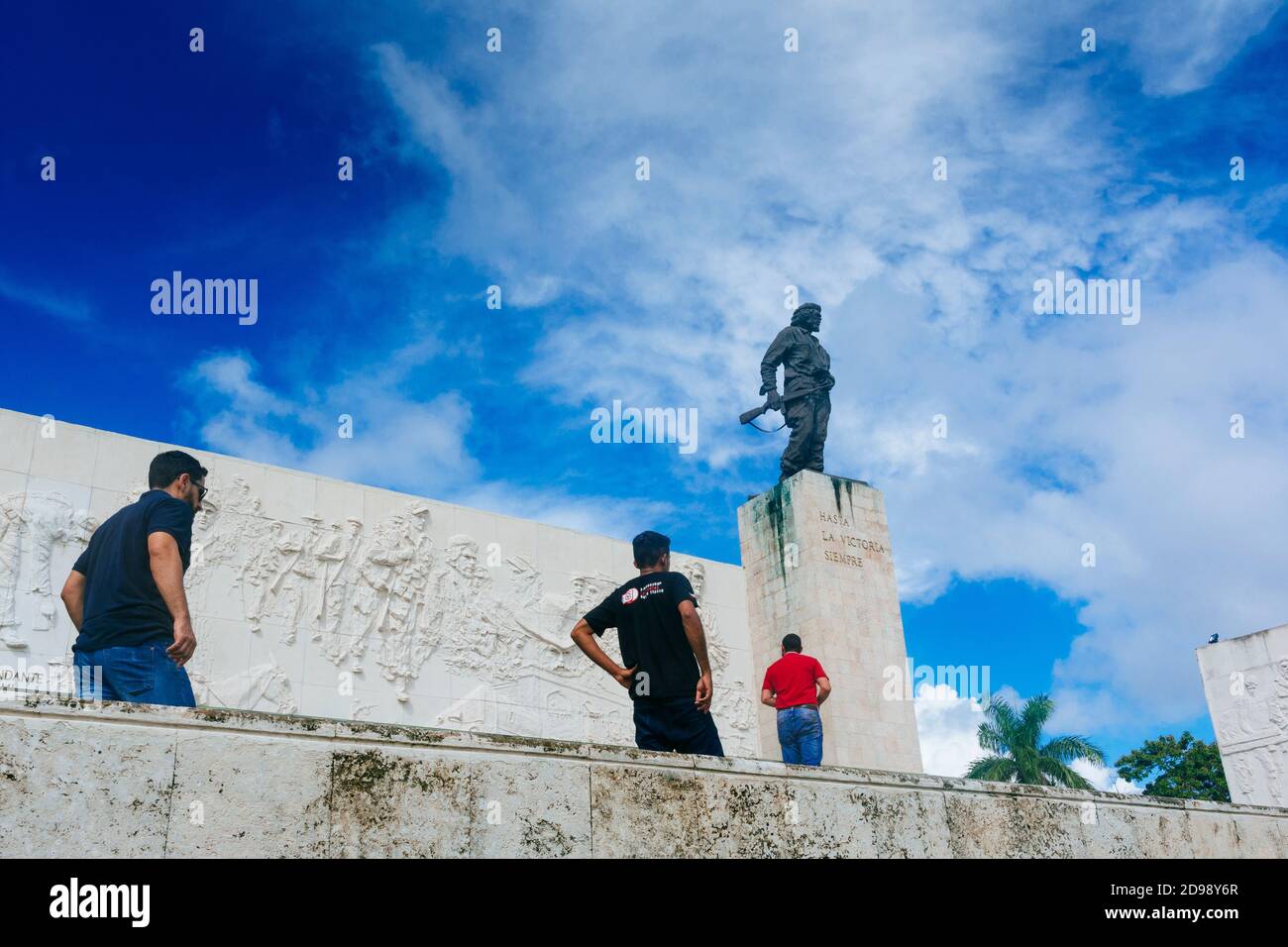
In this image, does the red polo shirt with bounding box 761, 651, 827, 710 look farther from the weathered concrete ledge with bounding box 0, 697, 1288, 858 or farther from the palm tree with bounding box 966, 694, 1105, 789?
the palm tree with bounding box 966, 694, 1105, 789

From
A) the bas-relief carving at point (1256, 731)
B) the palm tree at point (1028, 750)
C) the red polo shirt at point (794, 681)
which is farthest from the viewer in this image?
the palm tree at point (1028, 750)

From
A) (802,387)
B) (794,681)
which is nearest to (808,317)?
(802,387)

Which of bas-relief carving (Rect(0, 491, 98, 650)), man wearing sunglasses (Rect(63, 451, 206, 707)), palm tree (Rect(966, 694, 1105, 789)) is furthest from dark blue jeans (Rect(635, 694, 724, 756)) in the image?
palm tree (Rect(966, 694, 1105, 789))

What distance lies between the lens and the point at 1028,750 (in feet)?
77.7

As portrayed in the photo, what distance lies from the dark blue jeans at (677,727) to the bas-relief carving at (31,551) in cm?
780

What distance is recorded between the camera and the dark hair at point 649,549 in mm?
4426

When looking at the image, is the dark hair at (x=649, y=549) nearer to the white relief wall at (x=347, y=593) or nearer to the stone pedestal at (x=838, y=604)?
the stone pedestal at (x=838, y=604)

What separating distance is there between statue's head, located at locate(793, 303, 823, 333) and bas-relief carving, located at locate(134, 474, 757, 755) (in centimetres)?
473

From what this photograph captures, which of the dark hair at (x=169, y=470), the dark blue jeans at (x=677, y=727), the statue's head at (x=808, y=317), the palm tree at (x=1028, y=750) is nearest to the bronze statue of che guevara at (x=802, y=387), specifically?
the statue's head at (x=808, y=317)

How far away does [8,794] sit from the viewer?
8.09ft

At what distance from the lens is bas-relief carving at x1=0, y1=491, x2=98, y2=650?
9672 millimetres
